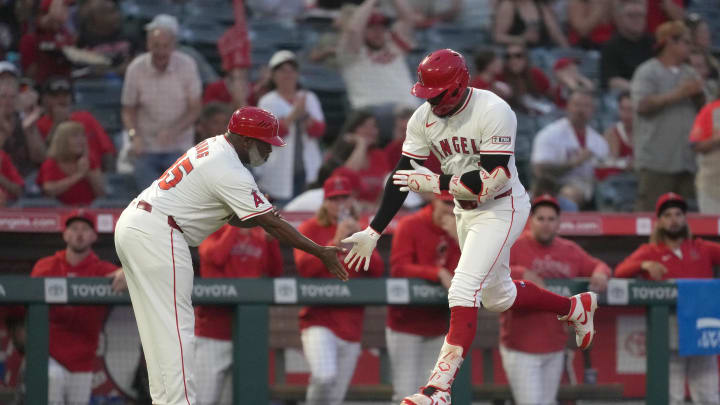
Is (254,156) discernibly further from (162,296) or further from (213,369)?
(213,369)

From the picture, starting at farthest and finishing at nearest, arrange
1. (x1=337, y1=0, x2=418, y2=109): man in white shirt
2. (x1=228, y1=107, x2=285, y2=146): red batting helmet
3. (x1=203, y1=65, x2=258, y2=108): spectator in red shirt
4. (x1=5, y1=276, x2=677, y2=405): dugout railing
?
(x1=337, y1=0, x2=418, y2=109): man in white shirt, (x1=203, y1=65, x2=258, y2=108): spectator in red shirt, (x1=5, y1=276, x2=677, y2=405): dugout railing, (x1=228, y1=107, x2=285, y2=146): red batting helmet

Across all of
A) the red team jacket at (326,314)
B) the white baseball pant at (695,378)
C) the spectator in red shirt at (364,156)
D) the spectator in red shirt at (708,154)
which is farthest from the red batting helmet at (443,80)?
the spectator in red shirt at (708,154)

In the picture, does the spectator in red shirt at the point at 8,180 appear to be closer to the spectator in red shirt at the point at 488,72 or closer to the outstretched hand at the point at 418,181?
the outstretched hand at the point at 418,181

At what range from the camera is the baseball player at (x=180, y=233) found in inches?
209

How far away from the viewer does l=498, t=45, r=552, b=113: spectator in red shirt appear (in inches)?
390

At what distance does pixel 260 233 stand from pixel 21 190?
6.52 feet

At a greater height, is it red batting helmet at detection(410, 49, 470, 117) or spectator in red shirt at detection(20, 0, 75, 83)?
spectator in red shirt at detection(20, 0, 75, 83)

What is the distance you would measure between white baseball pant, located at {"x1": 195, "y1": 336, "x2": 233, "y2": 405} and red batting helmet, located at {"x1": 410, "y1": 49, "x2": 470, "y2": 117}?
2389 mm

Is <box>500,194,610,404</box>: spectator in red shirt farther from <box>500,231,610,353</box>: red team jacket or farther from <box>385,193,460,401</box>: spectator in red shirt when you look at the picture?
<box>385,193,460,401</box>: spectator in red shirt

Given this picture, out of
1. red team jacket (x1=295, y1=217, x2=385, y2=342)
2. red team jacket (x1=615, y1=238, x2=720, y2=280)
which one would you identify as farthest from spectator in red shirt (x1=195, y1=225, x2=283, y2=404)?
red team jacket (x1=615, y1=238, x2=720, y2=280)

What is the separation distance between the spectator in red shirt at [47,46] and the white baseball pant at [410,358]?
4.27 meters

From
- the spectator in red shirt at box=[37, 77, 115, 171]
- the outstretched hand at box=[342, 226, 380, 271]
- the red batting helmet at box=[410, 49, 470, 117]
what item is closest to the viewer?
the red batting helmet at box=[410, 49, 470, 117]

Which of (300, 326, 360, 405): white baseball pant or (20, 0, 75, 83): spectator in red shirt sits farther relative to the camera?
(20, 0, 75, 83): spectator in red shirt

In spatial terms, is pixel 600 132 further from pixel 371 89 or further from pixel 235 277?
pixel 235 277
